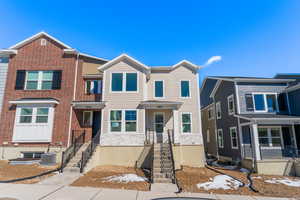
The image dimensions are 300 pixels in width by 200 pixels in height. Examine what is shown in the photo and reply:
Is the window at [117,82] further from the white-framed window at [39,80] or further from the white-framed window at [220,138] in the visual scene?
the white-framed window at [220,138]

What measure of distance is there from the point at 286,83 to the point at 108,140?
15936 mm

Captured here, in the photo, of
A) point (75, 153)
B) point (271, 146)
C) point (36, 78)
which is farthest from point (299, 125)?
point (36, 78)

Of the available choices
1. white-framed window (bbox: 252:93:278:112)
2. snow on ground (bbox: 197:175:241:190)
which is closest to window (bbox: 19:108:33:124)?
snow on ground (bbox: 197:175:241:190)

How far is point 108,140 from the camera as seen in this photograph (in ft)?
40.9

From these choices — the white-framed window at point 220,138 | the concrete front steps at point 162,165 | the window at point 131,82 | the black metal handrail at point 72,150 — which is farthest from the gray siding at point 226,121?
the black metal handrail at point 72,150

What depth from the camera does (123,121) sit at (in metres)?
12.8

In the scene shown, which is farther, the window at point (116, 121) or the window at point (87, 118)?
the window at point (87, 118)

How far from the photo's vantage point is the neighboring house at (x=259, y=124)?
12.2 metres

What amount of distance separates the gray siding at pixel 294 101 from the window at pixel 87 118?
16828 mm

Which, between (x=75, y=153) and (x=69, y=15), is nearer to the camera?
(x=75, y=153)

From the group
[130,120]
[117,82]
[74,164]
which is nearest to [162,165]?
[130,120]

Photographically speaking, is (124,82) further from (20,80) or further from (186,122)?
(20,80)

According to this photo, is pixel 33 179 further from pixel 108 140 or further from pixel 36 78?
pixel 36 78

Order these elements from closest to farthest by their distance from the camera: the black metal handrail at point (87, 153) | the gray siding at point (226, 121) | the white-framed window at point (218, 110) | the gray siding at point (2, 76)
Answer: the black metal handrail at point (87, 153)
the gray siding at point (2, 76)
the gray siding at point (226, 121)
the white-framed window at point (218, 110)
